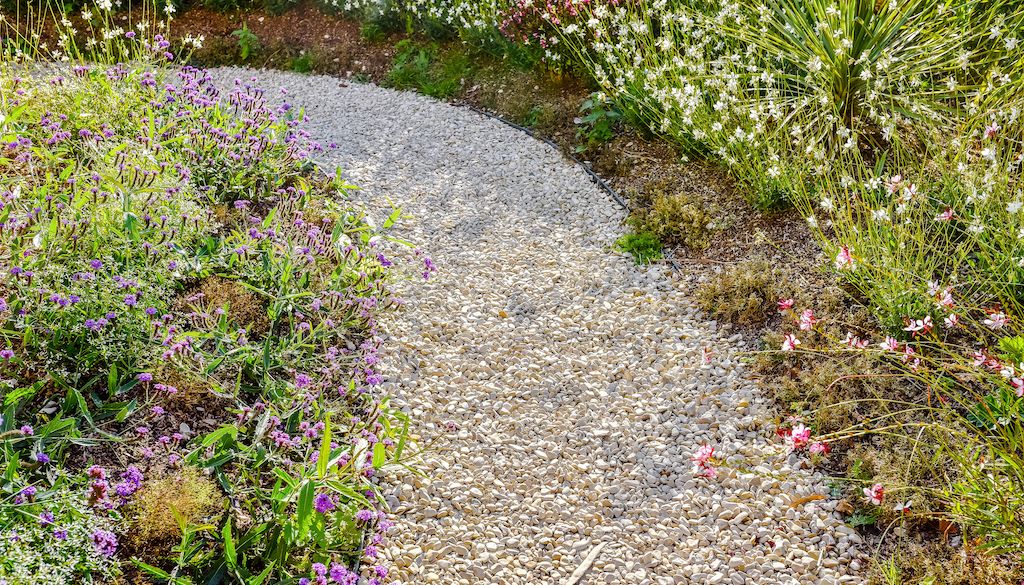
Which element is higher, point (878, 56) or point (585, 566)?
point (878, 56)

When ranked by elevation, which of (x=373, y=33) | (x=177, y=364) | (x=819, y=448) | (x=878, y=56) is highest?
(x=878, y=56)

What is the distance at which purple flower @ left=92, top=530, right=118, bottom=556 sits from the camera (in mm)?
2242

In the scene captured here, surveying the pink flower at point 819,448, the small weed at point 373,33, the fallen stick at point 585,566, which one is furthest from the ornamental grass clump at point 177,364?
the small weed at point 373,33

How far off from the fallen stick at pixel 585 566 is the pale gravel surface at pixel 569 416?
20mm

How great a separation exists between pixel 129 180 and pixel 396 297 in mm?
1388

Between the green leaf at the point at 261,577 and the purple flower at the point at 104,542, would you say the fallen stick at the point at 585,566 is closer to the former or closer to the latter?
the green leaf at the point at 261,577

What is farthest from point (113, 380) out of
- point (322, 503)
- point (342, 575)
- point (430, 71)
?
point (430, 71)

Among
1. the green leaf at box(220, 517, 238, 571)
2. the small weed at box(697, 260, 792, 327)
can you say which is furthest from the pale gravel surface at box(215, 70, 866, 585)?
the green leaf at box(220, 517, 238, 571)

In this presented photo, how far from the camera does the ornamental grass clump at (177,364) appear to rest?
2.41 m

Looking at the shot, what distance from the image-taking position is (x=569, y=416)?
3330 mm

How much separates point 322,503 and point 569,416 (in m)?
1.24

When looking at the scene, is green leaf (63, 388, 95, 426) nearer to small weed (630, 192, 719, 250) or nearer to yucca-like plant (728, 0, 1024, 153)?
small weed (630, 192, 719, 250)

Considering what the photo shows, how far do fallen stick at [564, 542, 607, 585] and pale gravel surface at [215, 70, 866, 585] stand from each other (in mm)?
20

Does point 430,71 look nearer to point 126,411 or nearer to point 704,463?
point 126,411
